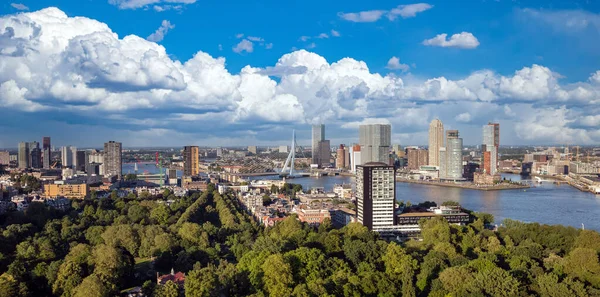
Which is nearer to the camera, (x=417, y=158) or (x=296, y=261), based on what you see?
(x=296, y=261)

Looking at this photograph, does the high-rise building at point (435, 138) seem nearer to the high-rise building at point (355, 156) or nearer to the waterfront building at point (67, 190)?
the high-rise building at point (355, 156)

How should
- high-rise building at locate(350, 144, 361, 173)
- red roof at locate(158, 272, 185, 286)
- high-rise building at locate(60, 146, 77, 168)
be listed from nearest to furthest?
red roof at locate(158, 272, 185, 286)
high-rise building at locate(60, 146, 77, 168)
high-rise building at locate(350, 144, 361, 173)

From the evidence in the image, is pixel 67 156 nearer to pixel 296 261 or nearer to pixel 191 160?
pixel 191 160

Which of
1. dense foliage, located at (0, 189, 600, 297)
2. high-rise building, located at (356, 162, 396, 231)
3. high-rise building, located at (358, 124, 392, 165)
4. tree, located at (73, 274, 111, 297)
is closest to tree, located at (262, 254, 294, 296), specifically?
dense foliage, located at (0, 189, 600, 297)

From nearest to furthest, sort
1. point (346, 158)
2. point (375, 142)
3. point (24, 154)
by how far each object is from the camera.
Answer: point (24, 154) < point (375, 142) < point (346, 158)

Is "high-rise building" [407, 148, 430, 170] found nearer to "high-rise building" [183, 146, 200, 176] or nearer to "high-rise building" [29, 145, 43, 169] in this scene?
"high-rise building" [183, 146, 200, 176]

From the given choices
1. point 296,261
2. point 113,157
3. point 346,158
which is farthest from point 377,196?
point 346,158
